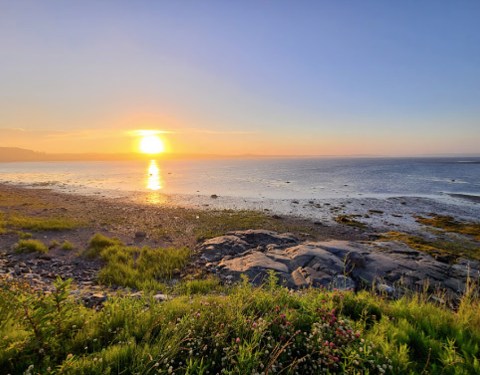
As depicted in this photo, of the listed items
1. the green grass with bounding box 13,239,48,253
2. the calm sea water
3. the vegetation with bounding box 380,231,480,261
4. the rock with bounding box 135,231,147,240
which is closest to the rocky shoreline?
the rock with bounding box 135,231,147,240

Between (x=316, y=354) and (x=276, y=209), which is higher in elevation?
(x=316, y=354)

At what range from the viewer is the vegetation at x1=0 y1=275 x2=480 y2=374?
3225 millimetres

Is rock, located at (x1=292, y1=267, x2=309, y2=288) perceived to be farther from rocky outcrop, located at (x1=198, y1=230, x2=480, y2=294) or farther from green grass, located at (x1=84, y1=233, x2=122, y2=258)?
green grass, located at (x1=84, y1=233, x2=122, y2=258)

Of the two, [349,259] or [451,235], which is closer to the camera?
[349,259]

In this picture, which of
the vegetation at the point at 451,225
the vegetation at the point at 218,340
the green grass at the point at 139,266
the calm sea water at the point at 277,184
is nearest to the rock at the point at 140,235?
the green grass at the point at 139,266

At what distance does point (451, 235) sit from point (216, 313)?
29817mm

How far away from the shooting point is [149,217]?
2881cm

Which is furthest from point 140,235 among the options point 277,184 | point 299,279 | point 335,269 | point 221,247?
point 277,184

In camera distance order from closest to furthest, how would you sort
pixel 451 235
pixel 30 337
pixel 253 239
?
pixel 30 337, pixel 253 239, pixel 451 235

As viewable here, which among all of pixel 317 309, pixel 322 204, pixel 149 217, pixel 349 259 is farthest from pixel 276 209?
pixel 317 309

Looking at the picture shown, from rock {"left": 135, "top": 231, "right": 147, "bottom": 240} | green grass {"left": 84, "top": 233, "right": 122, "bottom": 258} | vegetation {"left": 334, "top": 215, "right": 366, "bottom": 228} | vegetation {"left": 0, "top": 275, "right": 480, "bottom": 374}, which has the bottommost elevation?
vegetation {"left": 334, "top": 215, "right": 366, "bottom": 228}

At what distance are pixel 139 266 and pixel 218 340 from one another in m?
9.95

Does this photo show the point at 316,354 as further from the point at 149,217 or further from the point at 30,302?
the point at 149,217

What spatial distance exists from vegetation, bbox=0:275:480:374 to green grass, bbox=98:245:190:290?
16.2 ft
